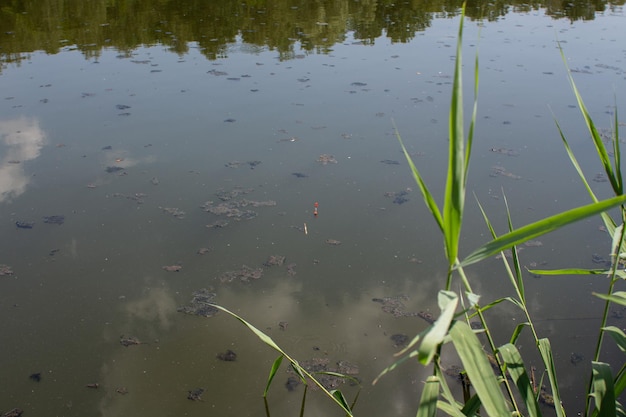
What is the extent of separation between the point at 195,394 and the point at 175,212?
119 centimetres

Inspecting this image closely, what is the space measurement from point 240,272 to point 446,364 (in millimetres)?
924

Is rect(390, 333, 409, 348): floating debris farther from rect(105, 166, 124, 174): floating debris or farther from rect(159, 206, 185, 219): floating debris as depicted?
rect(105, 166, 124, 174): floating debris

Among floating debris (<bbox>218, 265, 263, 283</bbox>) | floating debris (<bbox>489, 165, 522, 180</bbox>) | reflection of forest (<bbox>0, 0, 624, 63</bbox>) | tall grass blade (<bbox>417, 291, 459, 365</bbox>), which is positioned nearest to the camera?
tall grass blade (<bbox>417, 291, 459, 365</bbox>)

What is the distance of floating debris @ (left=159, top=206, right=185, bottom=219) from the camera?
295 centimetres

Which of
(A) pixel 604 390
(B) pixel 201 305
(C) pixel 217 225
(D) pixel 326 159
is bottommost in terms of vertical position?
(B) pixel 201 305

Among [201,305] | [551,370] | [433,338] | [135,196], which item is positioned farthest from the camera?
[135,196]

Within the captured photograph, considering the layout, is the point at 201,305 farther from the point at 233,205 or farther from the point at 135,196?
the point at 135,196

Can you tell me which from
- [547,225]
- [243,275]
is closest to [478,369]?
[547,225]

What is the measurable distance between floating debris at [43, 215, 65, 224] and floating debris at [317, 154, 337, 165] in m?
1.39

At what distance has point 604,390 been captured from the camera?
107 centimetres

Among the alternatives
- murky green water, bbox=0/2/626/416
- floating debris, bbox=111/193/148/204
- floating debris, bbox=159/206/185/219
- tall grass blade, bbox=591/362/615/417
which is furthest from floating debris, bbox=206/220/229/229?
tall grass blade, bbox=591/362/615/417

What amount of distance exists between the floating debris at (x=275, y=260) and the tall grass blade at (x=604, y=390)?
163cm

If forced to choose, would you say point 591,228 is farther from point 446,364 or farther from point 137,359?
point 137,359

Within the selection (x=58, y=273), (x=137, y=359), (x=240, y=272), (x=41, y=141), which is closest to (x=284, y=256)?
(x=240, y=272)
